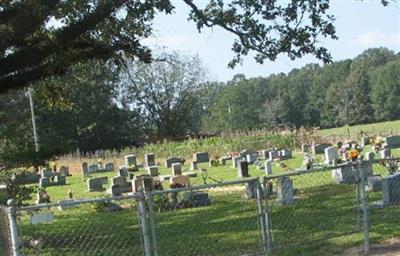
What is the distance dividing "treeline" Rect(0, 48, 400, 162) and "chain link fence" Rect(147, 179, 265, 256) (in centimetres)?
306

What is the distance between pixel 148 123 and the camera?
84688mm

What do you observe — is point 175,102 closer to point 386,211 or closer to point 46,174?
point 46,174

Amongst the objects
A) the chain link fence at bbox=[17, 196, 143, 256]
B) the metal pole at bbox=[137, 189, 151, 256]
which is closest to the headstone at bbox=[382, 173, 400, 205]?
the chain link fence at bbox=[17, 196, 143, 256]

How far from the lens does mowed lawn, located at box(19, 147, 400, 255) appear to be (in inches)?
393

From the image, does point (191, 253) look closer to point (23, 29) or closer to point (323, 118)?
point (23, 29)

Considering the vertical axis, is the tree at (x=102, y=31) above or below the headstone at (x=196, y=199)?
above

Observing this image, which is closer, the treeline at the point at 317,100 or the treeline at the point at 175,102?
the treeline at the point at 175,102

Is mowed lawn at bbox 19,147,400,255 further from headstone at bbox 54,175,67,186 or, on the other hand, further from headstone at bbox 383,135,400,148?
headstone at bbox 383,135,400,148

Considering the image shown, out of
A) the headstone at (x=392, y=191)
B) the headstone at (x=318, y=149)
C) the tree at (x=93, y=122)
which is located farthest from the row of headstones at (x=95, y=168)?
the headstone at (x=392, y=191)

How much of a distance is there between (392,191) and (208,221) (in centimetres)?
395

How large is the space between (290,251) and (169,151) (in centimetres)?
4769

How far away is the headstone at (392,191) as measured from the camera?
41.3ft

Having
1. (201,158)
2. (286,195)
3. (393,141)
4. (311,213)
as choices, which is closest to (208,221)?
(286,195)

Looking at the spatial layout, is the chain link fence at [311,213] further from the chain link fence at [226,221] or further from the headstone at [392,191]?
the headstone at [392,191]
